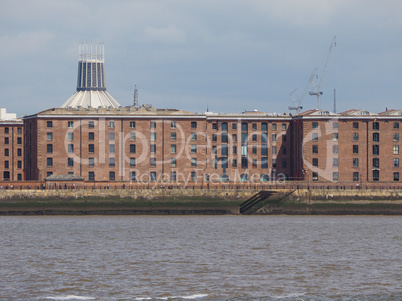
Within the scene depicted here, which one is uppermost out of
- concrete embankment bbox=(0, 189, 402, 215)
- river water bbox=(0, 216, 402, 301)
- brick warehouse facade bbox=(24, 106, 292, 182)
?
brick warehouse facade bbox=(24, 106, 292, 182)

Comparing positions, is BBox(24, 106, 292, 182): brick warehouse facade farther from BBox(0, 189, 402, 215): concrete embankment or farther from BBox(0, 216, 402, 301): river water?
BBox(0, 216, 402, 301): river water

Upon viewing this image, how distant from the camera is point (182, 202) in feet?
347

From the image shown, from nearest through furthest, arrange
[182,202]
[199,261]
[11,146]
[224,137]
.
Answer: [199,261] < [182,202] < [224,137] < [11,146]

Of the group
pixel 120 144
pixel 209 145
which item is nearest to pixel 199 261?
pixel 120 144

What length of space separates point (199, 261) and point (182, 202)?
51336 mm

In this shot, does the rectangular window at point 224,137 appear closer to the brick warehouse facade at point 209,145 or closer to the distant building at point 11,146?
the brick warehouse facade at point 209,145

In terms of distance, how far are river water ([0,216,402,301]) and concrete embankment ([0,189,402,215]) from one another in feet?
54.8

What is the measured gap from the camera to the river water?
4291 cm

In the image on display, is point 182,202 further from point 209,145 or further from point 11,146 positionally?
point 11,146

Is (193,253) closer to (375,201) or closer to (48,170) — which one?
(375,201)

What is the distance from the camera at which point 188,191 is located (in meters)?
108

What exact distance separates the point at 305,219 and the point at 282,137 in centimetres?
4642

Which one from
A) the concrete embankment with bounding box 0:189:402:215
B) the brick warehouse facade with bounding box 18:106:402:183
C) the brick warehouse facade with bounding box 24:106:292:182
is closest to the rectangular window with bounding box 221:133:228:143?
the brick warehouse facade with bounding box 18:106:402:183

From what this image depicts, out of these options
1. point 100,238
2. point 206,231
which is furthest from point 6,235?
point 206,231
